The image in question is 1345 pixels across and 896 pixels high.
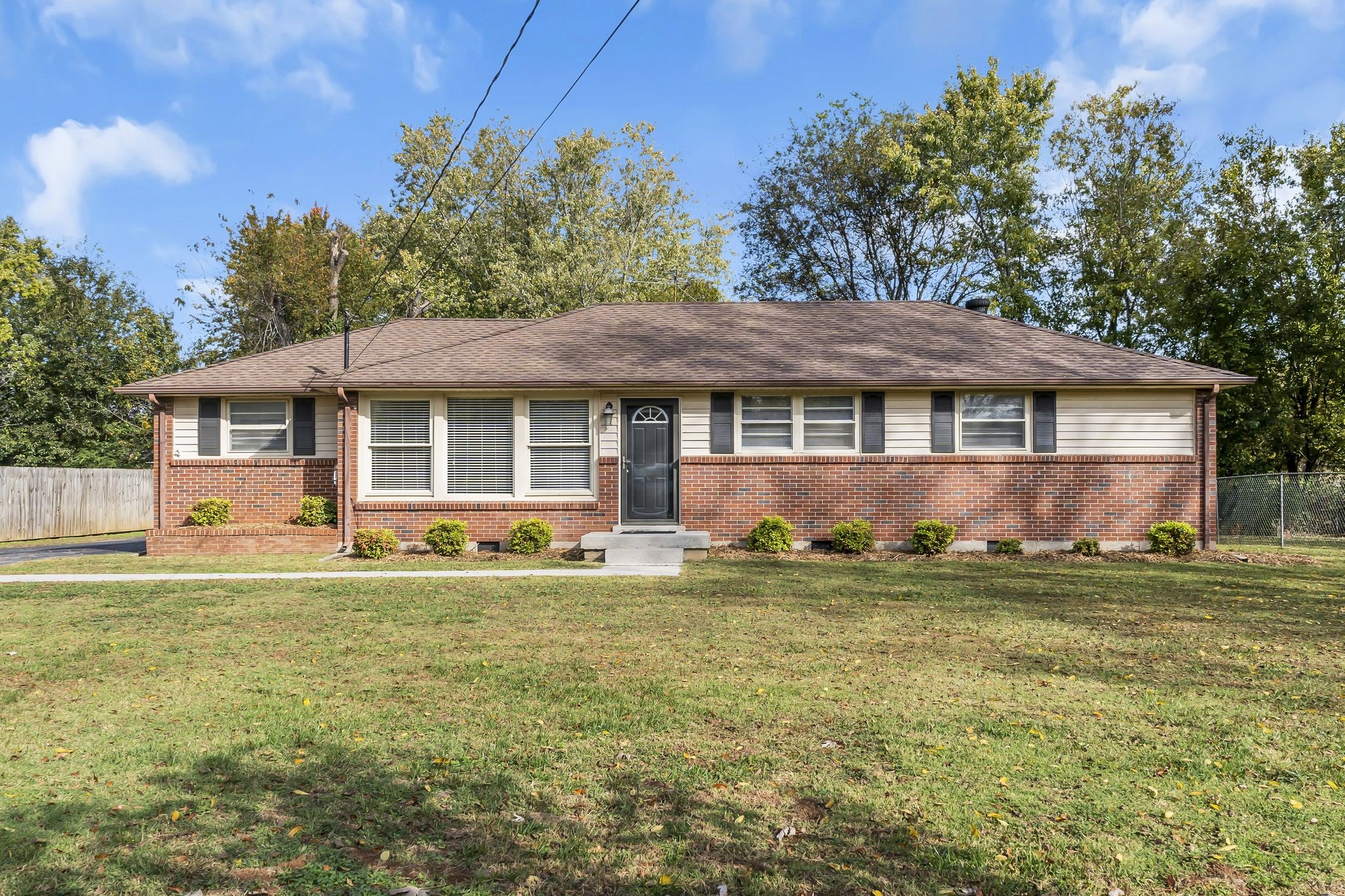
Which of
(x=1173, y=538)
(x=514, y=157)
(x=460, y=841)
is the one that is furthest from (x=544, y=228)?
(x=460, y=841)

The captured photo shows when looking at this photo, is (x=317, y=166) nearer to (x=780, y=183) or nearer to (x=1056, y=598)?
(x=1056, y=598)

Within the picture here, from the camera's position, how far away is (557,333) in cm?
1584

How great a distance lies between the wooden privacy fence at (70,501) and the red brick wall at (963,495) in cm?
1527

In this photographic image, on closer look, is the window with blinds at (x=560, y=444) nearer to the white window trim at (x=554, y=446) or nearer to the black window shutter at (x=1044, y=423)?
the white window trim at (x=554, y=446)

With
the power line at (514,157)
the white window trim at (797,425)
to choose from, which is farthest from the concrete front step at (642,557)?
the power line at (514,157)

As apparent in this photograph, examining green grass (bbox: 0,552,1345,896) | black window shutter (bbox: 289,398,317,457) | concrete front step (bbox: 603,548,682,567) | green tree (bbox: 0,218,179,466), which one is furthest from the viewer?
green tree (bbox: 0,218,179,466)

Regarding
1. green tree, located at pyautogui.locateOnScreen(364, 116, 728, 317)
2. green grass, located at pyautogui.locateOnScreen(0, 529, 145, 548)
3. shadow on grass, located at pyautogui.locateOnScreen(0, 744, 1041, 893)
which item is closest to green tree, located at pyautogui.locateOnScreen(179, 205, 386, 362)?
green tree, located at pyautogui.locateOnScreen(364, 116, 728, 317)

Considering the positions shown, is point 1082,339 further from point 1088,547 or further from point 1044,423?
point 1088,547

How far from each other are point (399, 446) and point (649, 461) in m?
4.43

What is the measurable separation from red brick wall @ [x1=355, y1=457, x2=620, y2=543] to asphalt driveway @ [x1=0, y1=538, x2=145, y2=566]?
5157mm

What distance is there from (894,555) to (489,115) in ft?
89.8

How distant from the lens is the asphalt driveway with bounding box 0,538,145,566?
13644 millimetres

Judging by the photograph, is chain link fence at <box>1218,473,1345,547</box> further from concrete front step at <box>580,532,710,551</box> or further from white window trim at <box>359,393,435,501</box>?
white window trim at <box>359,393,435,501</box>

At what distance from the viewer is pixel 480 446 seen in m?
13.6
